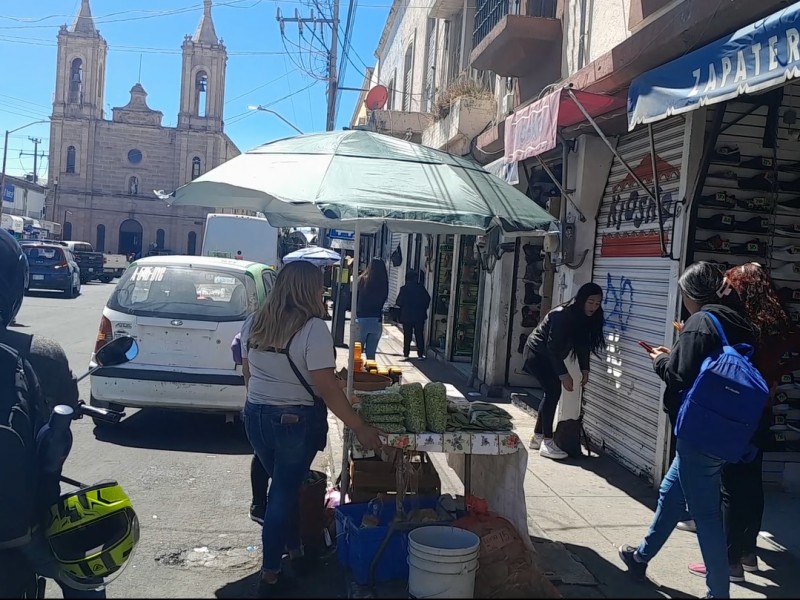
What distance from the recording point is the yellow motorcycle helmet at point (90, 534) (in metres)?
2.48

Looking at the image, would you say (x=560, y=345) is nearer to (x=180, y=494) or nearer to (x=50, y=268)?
(x=180, y=494)

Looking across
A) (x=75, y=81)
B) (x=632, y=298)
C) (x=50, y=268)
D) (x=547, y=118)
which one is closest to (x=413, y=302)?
(x=632, y=298)

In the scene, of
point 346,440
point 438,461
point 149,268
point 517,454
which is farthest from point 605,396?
point 149,268

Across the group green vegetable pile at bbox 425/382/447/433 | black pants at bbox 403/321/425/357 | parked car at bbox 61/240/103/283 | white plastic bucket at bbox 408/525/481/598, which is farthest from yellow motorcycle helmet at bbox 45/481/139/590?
parked car at bbox 61/240/103/283

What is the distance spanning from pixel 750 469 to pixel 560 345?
233 centimetres

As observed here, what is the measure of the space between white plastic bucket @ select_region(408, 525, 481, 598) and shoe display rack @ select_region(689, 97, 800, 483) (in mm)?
3367

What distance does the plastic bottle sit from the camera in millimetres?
2404

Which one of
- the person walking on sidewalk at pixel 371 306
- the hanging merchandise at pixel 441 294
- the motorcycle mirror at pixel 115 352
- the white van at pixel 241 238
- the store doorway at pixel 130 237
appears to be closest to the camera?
the motorcycle mirror at pixel 115 352

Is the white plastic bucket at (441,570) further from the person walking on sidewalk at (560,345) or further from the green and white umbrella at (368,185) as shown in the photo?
the person walking on sidewalk at (560,345)

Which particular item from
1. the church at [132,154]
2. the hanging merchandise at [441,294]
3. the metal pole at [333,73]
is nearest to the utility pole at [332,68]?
the metal pole at [333,73]

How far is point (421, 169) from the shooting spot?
4.37m

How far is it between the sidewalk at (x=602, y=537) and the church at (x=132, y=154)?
61.9 meters

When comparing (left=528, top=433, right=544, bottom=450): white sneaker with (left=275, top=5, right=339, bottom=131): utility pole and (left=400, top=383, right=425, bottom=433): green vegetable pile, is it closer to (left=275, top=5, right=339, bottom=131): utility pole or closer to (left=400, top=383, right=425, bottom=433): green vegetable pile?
(left=400, top=383, right=425, bottom=433): green vegetable pile

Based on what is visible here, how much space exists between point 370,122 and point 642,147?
9.67 m
